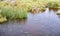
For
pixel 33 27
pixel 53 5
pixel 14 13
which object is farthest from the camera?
pixel 53 5

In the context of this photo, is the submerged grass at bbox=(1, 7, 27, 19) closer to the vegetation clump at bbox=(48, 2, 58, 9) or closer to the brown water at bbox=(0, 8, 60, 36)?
the brown water at bbox=(0, 8, 60, 36)

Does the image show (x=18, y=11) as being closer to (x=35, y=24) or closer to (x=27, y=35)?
(x=35, y=24)

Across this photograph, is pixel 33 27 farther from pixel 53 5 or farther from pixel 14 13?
pixel 53 5

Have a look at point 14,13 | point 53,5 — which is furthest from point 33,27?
point 53,5

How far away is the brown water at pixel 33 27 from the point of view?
8.92 meters

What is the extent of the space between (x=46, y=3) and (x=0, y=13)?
18.4ft

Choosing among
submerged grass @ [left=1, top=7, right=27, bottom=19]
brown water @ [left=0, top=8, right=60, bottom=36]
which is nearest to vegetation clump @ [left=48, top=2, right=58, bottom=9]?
brown water @ [left=0, top=8, right=60, bottom=36]

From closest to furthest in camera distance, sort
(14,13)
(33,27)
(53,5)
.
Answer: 1. (33,27)
2. (14,13)
3. (53,5)

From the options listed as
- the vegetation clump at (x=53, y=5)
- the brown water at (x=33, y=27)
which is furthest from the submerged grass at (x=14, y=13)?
the vegetation clump at (x=53, y=5)

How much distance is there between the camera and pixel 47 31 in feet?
30.2

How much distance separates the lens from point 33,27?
32.6 ft

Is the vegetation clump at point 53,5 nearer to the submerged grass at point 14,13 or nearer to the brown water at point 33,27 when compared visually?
the brown water at point 33,27

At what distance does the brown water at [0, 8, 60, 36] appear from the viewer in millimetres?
8922

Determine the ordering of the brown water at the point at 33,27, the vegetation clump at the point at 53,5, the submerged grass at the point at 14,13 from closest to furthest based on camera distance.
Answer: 1. the brown water at the point at 33,27
2. the submerged grass at the point at 14,13
3. the vegetation clump at the point at 53,5
